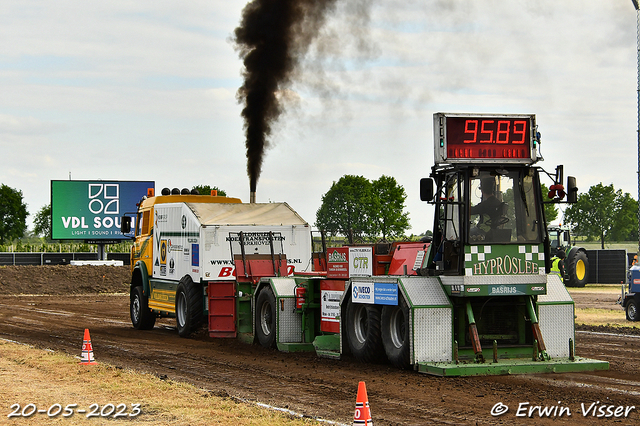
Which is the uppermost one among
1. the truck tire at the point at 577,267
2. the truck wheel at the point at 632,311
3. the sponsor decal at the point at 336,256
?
the sponsor decal at the point at 336,256

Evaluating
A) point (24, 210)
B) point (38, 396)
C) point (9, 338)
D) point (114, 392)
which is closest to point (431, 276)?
point (114, 392)

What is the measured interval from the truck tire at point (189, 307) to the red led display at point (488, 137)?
838cm

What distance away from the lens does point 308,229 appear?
19.4m

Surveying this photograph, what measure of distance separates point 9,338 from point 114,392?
9139 mm

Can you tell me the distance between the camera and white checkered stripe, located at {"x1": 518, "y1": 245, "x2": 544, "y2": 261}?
1247 centimetres

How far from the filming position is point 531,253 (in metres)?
12.5

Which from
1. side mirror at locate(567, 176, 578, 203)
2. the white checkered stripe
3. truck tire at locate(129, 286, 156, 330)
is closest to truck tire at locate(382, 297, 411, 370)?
the white checkered stripe

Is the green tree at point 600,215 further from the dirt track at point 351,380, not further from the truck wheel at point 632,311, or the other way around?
the dirt track at point 351,380

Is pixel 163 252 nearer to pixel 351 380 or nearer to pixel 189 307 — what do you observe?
pixel 189 307

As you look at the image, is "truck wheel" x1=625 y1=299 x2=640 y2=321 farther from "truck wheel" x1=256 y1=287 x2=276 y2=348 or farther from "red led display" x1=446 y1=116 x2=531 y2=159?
"red led display" x1=446 y1=116 x2=531 y2=159

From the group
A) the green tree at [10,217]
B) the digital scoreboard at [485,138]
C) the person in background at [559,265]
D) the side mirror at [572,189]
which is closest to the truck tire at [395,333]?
the digital scoreboard at [485,138]

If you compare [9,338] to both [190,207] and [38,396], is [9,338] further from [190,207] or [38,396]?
[38,396]

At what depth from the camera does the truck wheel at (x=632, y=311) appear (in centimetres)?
2298

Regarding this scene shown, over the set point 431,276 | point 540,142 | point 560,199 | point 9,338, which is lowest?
point 9,338
